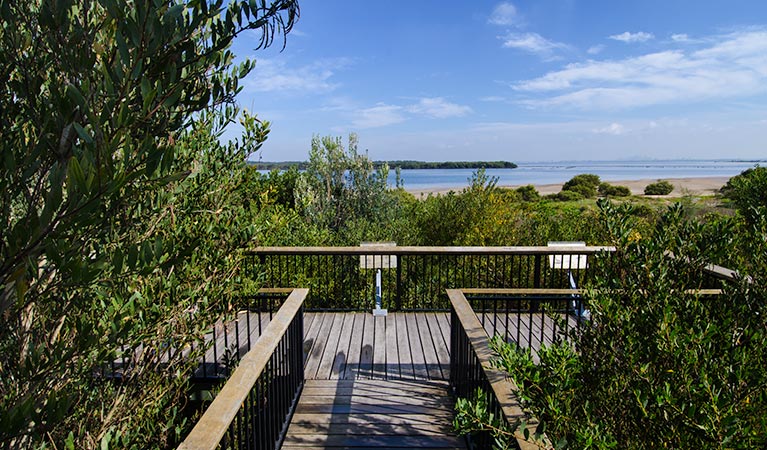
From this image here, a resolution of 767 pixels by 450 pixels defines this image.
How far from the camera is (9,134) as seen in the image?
4.32ft

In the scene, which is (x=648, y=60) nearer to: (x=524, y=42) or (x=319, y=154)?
(x=524, y=42)

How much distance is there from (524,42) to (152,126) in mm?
12111

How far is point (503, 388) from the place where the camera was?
5.70 feet

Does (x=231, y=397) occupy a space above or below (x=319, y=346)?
above

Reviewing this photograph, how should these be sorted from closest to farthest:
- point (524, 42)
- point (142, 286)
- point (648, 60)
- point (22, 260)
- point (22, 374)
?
1. point (22, 260)
2. point (22, 374)
3. point (142, 286)
4. point (648, 60)
5. point (524, 42)

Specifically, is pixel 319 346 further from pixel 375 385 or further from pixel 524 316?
pixel 524 316

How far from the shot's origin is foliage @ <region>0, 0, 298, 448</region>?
0.86 m

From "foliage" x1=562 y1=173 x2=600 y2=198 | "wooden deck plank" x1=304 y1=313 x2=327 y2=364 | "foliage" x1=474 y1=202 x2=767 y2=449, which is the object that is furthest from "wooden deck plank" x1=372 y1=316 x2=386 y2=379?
"foliage" x1=562 y1=173 x2=600 y2=198

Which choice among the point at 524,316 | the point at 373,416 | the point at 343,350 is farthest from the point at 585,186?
the point at 373,416

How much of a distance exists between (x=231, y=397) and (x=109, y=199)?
109 centimetres

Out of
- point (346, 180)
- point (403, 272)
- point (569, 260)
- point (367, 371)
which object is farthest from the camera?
point (346, 180)

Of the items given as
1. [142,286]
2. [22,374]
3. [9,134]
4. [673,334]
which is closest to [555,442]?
[673,334]

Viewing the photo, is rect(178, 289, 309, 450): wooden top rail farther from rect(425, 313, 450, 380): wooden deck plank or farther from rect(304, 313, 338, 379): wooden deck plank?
rect(425, 313, 450, 380): wooden deck plank

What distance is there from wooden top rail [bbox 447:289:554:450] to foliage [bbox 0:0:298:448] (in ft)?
4.06
